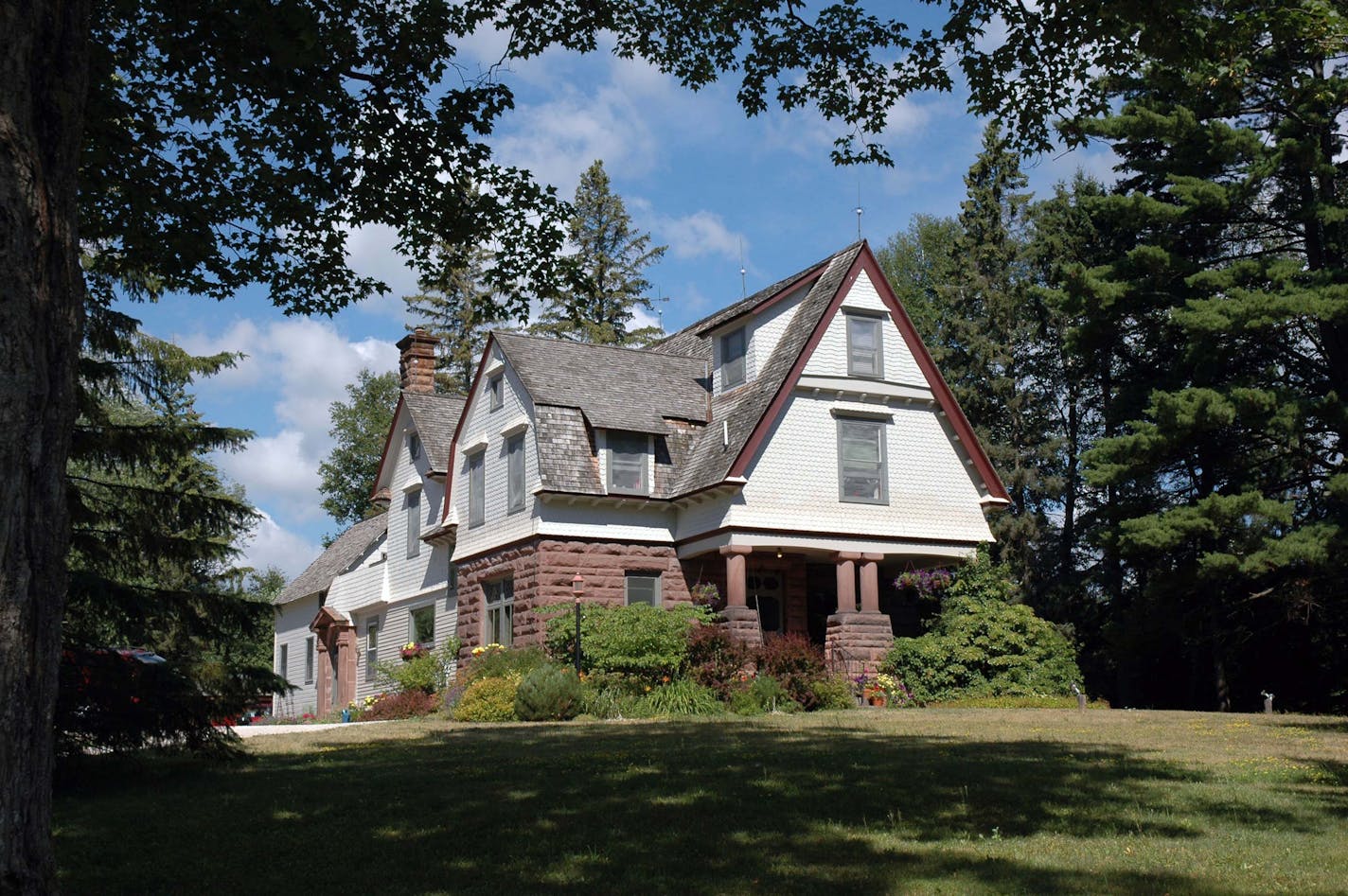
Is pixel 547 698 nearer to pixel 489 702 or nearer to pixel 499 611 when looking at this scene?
pixel 489 702

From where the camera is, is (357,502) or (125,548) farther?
(357,502)

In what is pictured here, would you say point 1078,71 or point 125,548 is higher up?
point 1078,71

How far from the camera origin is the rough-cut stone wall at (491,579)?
90.6 feet

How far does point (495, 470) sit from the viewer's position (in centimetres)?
3022

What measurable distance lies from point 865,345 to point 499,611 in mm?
10310

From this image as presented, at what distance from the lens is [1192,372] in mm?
30406

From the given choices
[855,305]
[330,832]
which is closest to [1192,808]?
[330,832]

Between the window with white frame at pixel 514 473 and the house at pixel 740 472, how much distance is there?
0.06m

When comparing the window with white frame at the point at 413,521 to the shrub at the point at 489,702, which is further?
the window with white frame at the point at 413,521

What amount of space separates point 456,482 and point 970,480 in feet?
41.1

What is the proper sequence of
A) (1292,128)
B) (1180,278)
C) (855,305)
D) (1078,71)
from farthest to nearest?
(1180,278)
(855,305)
(1292,128)
(1078,71)

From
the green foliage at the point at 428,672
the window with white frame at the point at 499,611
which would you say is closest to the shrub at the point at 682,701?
the window with white frame at the point at 499,611

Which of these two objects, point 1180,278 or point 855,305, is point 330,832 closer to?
point 855,305

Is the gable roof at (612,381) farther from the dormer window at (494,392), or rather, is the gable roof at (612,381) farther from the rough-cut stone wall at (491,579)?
the rough-cut stone wall at (491,579)
